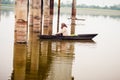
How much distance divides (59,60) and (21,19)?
8.08 feet

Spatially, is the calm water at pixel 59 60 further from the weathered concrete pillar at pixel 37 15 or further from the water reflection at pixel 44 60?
the weathered concrete pillar at pixel 37 15

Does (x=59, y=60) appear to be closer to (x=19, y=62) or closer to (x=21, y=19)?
(x=19, y=62)

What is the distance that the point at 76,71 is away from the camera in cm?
1121

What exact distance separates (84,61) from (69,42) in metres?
4.10

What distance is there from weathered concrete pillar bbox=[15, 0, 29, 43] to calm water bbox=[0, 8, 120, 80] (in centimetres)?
33

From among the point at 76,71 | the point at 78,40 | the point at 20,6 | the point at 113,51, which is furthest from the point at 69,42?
the point at 76,71

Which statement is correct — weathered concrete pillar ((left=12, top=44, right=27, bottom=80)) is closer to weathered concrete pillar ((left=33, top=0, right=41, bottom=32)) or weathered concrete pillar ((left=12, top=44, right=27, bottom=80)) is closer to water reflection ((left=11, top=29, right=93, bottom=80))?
water reflection ((left=11, top=29, right=93, bottom=80))

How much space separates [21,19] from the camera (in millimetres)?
14133

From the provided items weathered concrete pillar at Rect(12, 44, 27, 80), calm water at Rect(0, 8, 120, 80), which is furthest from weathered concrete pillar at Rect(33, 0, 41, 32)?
weathered concrete pillar at Rect(12, 44, 27, 80)

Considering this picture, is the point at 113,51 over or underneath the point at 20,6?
underneath

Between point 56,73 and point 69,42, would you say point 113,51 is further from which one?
point 56,73

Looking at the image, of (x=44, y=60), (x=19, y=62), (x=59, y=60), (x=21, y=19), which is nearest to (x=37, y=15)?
(x=21, y=19)

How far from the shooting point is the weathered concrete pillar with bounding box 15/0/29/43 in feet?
45.6

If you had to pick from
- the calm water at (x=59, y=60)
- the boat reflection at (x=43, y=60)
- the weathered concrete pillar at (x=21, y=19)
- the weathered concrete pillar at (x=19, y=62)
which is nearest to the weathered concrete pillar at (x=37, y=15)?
the calm water at (x=59, y=60)
